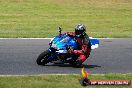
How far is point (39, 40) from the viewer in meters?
18.7

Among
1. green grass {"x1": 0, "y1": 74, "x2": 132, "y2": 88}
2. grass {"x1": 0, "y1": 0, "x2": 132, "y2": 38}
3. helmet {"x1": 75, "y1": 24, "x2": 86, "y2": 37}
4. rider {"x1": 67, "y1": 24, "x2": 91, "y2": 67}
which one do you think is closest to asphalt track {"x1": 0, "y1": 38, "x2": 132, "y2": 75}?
rider {"x1": 67, "y1": 24, "x2": 91, "y2": 67}

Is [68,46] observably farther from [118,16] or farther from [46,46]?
[118,16]

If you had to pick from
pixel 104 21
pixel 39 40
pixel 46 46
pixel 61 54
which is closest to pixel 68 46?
pixel 61 54

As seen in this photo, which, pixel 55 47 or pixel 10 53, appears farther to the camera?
pixel 10 53

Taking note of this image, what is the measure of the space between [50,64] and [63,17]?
1628 cm

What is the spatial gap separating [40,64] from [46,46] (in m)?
3.75

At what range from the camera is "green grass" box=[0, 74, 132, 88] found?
33.0 ft

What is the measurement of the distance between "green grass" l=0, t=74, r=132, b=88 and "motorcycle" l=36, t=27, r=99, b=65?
78.6 inches

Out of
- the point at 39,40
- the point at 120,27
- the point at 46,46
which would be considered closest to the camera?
the point at 46,46

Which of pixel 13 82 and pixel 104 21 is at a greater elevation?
pixel 13 82

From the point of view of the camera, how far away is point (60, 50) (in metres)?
13.0

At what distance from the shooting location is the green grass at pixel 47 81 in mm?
10062

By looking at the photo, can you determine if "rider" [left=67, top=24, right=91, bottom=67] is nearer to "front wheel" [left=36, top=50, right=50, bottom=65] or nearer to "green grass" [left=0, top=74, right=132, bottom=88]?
"front wheel" [left=36, top=50, right=50, bottom=65]

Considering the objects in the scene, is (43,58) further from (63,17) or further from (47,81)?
(63,17)
